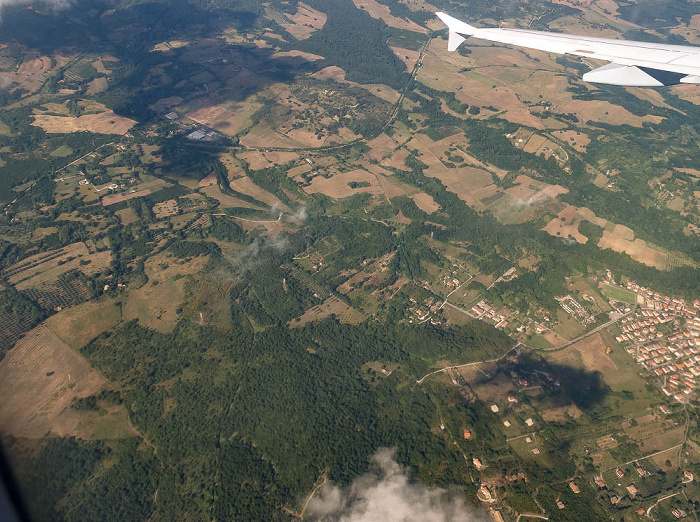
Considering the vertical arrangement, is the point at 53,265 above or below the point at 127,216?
below

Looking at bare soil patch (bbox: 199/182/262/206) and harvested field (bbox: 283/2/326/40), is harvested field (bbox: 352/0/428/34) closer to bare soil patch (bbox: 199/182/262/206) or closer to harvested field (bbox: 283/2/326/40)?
harvested field (bbox: 283/2/326/40)

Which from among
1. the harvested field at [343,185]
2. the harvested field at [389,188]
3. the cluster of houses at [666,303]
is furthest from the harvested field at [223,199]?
the cluster of houses at [666,303]

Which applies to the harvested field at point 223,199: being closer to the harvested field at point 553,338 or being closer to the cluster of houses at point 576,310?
the harvested field at point 553,338

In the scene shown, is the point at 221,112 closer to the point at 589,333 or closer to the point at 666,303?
the point at 589,333

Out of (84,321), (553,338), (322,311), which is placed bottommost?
(84,321)

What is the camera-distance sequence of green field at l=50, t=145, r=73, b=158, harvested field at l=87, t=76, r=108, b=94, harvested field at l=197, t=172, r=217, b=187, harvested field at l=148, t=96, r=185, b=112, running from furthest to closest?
harvested field at l=87, t=76, r=108, b=94 < harvested field at l=148, t=96, r=185, b=112 < green field at l=50, t=145, r=73, b=158 < harvested field at l=197, t=172, r=217, b=187

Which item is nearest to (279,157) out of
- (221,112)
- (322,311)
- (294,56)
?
(221,112)

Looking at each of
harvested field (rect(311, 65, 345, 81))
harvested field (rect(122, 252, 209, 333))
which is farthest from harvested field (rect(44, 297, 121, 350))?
harvested field (rect(311, 65, 345, 81))
